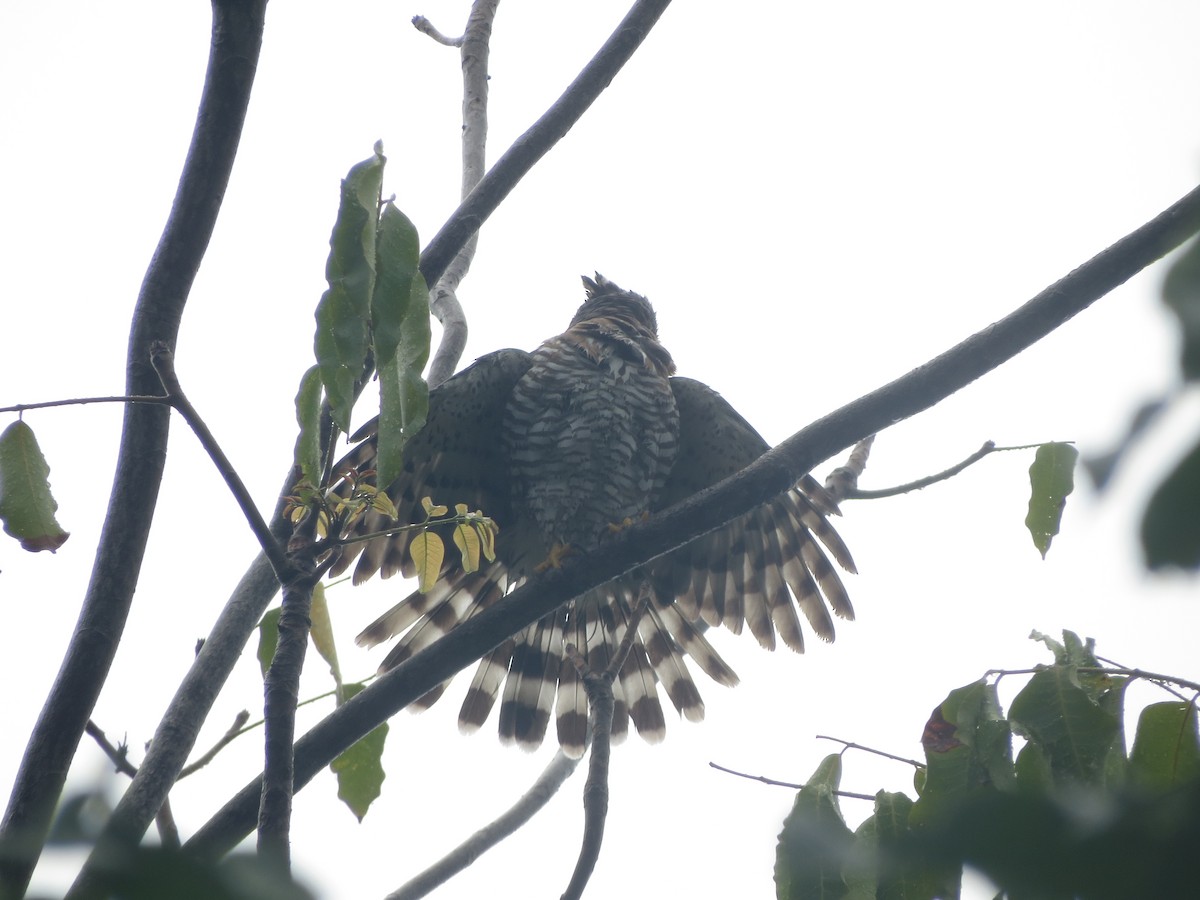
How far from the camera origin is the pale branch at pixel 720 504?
2447 millimetres

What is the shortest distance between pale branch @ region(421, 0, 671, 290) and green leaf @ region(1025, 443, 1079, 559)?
1.69 meters

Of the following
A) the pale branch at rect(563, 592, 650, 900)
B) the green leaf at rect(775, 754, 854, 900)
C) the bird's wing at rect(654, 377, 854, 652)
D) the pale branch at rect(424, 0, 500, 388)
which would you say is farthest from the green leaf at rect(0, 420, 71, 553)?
the bird's wing at rect(654, 377, 854, 652)

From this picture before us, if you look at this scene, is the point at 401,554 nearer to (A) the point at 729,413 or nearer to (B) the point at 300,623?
(A) the point at 729,413

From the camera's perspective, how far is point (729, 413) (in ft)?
15.6

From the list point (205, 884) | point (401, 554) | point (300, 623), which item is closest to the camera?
point (205, 884)

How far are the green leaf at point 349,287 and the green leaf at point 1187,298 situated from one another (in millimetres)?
1477

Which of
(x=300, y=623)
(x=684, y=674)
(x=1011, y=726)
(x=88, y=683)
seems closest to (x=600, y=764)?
(x=300, y=623)

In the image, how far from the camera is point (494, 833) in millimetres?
3682

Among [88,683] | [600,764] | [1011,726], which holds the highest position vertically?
[88,683]

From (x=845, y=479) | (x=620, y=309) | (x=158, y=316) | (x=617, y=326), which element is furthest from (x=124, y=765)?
(x=620, y=309)

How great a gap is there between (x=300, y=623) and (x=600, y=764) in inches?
29.7

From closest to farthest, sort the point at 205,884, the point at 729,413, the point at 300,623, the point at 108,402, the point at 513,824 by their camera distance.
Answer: the point at 205,884 < the point at 108,402 < the point at 300,623 < the point at 513,824 < the point at 729,413

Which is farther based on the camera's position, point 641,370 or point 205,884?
point 641,370

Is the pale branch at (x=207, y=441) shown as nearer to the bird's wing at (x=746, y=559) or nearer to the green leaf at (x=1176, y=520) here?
the green leaf at (x=1176, y=520)
